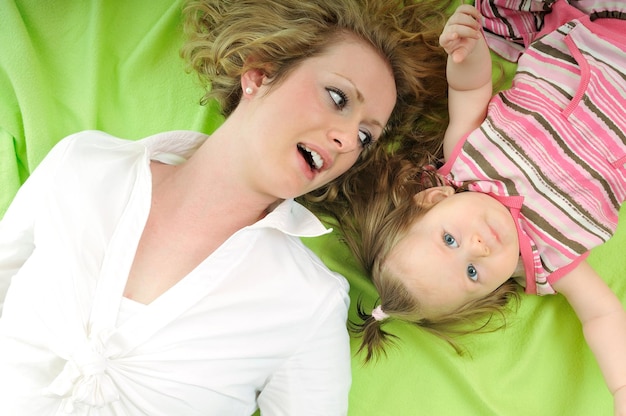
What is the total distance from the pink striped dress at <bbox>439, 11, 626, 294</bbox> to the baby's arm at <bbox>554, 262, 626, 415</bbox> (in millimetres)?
46

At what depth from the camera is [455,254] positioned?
50.5 inches

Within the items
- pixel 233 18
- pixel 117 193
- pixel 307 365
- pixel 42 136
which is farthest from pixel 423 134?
pixel 42 136

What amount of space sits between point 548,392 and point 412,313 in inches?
16.5

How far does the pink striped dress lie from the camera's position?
140cm

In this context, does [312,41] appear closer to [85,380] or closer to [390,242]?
[390,242]

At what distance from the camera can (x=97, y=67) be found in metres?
1.60

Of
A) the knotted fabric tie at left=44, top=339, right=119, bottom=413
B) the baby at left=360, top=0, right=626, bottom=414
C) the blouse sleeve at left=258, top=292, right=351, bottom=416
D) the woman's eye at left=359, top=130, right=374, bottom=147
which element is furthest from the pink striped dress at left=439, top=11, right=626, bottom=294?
the knotted fabric tie at left=44, top=339, right=119, bottom=413

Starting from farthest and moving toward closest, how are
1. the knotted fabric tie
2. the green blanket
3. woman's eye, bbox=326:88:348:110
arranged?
the green blanket → woman's eye, bbox=326:88:348:110 → the knotted fabric tie

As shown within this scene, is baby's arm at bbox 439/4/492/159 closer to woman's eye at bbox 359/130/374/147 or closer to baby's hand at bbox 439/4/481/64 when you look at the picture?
baby's hand at bbox 439/4/481/64

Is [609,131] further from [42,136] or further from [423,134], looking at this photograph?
[42,136]

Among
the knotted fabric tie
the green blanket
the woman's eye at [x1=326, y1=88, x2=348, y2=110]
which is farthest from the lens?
the green blanket

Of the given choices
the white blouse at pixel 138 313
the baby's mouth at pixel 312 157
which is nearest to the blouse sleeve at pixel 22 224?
the white blouse at pixel 138 313

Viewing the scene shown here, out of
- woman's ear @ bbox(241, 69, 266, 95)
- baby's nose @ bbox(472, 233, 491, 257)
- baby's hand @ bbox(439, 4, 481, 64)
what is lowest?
baby's nose @ bbox(472, 233, 491, 257)

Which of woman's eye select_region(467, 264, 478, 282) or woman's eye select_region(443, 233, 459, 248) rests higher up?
woman's eye select_region(443, 233, 459, 248)
